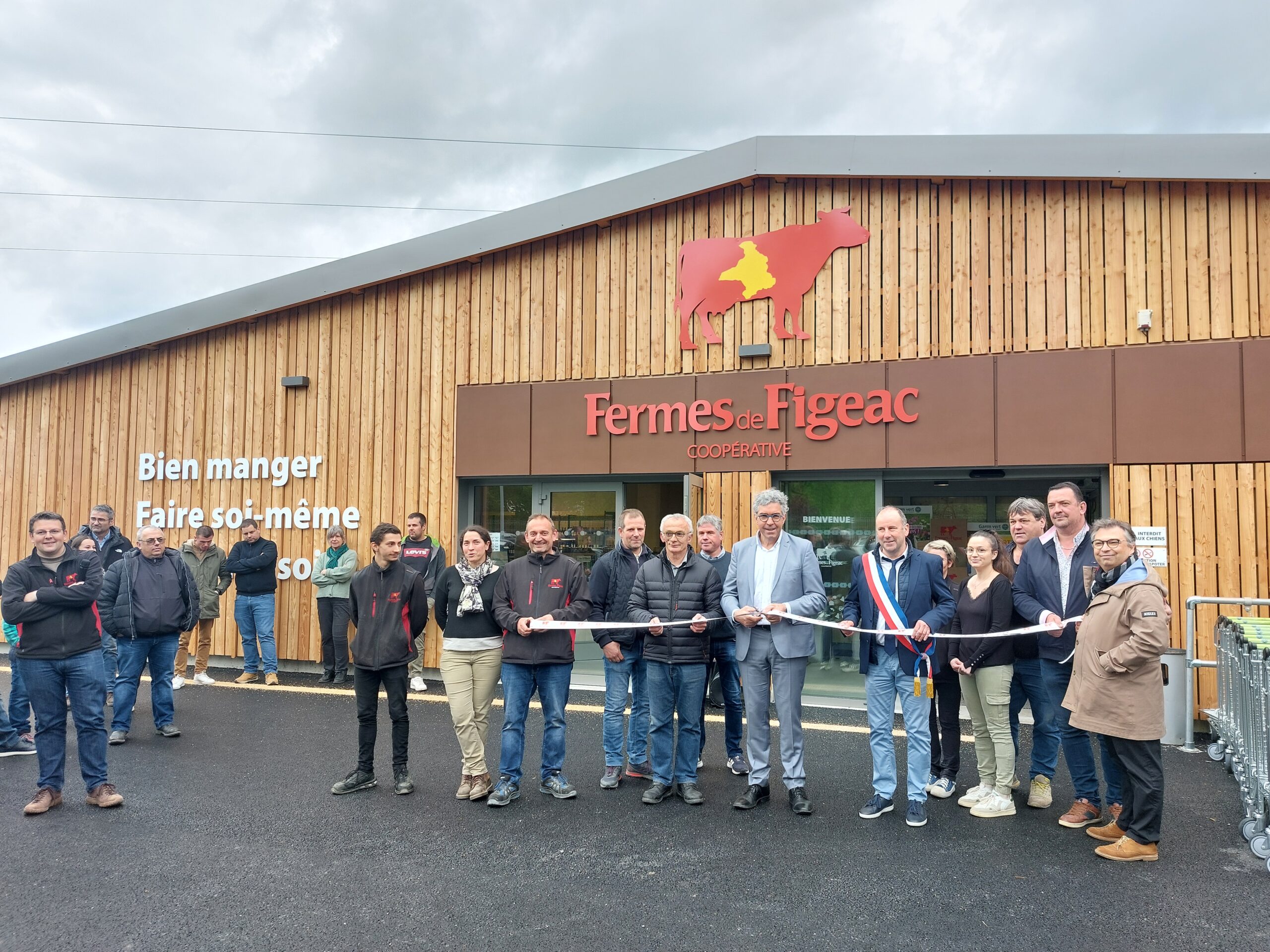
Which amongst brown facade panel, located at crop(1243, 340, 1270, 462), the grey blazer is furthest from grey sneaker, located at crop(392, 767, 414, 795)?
brown facade panel, located at crop(1243, 340, 1270, 462)

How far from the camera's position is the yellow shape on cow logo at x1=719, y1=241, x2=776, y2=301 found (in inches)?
363

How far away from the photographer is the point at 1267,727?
15.0ft

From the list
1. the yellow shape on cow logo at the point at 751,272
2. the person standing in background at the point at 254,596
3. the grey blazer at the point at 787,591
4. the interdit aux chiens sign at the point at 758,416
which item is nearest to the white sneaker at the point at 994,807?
the grey blazer at the point at 787,591

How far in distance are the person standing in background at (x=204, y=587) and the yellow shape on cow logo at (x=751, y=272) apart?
6624mm

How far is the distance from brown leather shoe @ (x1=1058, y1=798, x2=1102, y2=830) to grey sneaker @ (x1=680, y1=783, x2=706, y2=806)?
2.09m

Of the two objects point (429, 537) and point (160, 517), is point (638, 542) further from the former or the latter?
point (160, 517)

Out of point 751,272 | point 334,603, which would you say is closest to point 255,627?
point 334,603

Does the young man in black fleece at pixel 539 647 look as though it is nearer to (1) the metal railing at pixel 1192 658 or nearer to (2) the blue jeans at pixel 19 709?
(2) the blue jeans at pixel 19 709

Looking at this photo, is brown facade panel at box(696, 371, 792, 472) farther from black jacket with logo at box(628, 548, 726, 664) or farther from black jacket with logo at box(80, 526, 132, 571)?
black jacket with logo at box(80, 526, 132, 571)

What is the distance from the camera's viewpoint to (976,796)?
5.30 metres

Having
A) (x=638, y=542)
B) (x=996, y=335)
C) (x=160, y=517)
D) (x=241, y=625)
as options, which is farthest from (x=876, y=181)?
(x=160, y=517)

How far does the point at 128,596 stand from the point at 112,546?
2277 mm

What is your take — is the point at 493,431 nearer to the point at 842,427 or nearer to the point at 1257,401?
the point at 842,427

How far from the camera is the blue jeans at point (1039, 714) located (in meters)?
5.25
